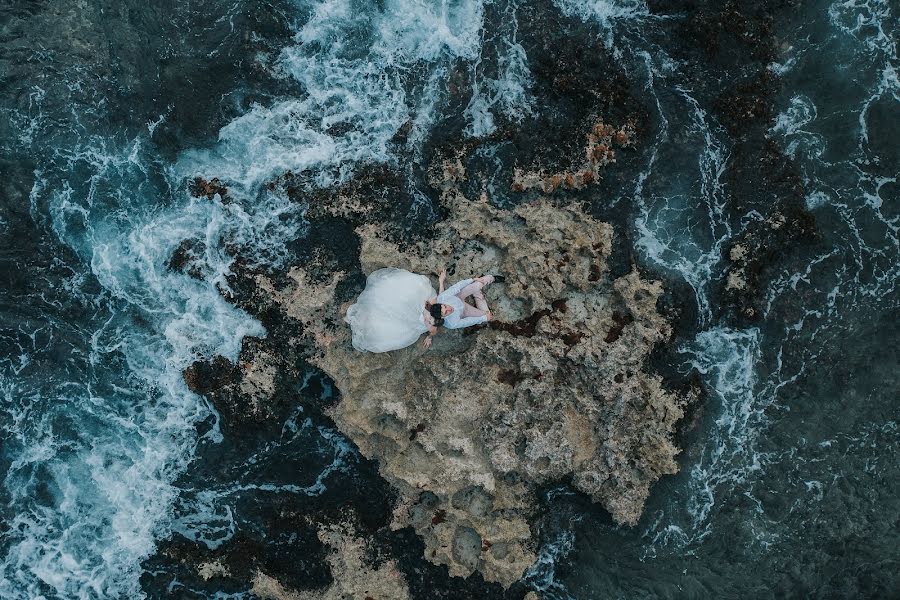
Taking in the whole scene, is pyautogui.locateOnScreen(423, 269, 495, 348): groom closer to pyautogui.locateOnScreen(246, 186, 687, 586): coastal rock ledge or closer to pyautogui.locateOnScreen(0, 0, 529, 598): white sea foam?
pyautogui.locateOnScreen(246, 186, 687, 586): coastal rock ledge

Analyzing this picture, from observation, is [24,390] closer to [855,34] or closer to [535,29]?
[535,29]

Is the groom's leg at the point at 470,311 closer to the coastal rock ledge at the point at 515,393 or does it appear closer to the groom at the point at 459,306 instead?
the groom at the point at 459,306

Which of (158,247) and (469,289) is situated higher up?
(469,289)

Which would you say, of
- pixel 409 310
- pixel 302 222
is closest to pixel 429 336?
pixel 409 310

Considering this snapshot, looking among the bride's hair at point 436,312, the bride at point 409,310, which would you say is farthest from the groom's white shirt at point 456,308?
the bride's hair at point 436,312

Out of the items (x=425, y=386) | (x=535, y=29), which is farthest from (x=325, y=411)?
(x=535, y=29)

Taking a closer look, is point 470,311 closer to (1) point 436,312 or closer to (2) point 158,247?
(1) point 436,312
